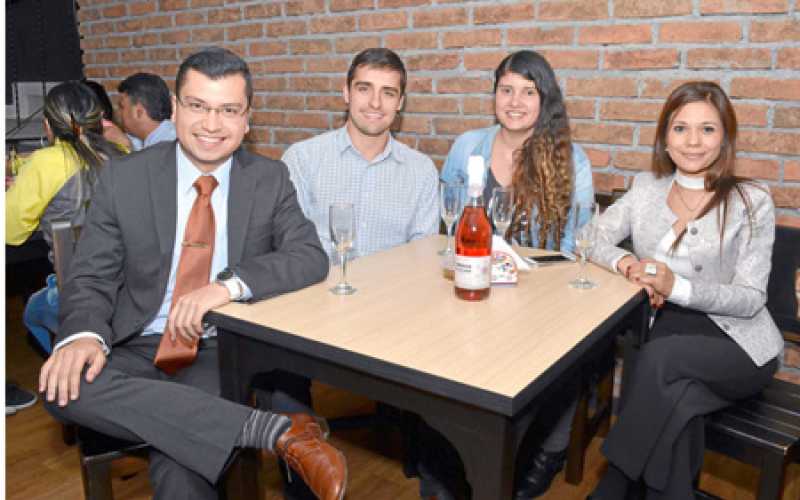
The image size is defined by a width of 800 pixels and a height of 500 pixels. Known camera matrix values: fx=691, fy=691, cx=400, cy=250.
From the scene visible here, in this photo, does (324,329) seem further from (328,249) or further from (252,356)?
(328,249)

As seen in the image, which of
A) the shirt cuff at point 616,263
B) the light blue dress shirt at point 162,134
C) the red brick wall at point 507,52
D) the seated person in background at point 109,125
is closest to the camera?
the shirt cuff at point 616,263

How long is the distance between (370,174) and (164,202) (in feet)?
2.79

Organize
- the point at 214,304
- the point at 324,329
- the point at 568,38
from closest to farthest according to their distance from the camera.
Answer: the point at 324,329, the point at 214,304, the point at 568,38

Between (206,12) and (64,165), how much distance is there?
5.18 feet

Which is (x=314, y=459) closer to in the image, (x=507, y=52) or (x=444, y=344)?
(x=444, y=344)

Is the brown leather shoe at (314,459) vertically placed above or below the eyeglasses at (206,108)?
below

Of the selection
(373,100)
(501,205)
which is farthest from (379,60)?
(501,205)

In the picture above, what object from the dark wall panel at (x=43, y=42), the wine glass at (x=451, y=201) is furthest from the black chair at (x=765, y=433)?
the dark wall panel at (x=43, y=42)

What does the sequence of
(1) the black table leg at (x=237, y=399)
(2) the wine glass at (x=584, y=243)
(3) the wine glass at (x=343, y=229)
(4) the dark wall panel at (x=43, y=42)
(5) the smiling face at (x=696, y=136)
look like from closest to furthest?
(1) the black table leg at (x=237, y=399), (3) the wine glass at (x=343, y=229), (2) the wine glass at (x=584, y=243), (5) the smiling face at (x=696, y=136), (4) the dark wall panel at (x=43, y=42)

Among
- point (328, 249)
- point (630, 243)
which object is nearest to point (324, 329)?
point (328, 249)

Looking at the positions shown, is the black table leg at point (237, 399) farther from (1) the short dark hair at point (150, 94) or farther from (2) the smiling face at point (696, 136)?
(1) the short dark hair at point (150, 94)

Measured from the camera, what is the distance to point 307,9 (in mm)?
3203

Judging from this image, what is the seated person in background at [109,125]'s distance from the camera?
2994 mm

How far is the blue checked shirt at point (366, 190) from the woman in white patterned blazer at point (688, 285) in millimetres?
644
